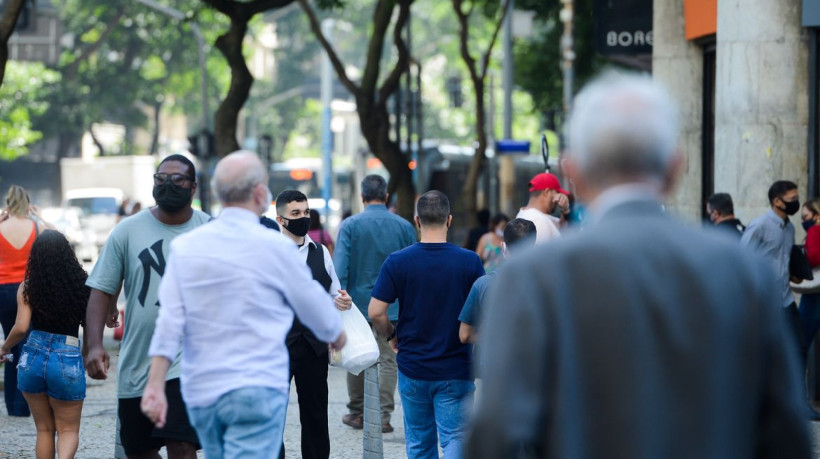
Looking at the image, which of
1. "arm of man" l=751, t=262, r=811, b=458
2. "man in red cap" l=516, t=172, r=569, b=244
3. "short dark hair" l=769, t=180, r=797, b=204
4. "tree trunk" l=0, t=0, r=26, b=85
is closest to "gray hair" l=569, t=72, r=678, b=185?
"arm of man" l=751, t=262, r=811, b=458

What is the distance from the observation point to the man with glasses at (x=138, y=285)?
5805 mm

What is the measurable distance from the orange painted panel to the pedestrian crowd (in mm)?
3701

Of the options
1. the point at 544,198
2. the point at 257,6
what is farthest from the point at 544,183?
the point at 257,6

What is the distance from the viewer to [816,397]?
10.9 metres

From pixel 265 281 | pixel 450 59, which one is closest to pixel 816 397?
pixel 265 281

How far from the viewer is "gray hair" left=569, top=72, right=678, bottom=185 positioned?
2.76 metres

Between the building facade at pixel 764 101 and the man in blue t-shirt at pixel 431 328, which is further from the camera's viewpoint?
the building facade at pixel 764 101

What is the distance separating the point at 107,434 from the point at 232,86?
9.28m

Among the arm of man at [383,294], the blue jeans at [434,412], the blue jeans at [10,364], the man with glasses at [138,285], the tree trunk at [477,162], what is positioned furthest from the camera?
the tree trunk at [477,162]

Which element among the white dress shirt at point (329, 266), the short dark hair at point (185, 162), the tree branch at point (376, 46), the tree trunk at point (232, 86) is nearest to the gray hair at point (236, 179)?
the short dark hair at point (185, 162)

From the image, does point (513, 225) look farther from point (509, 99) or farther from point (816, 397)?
point (509, 99)

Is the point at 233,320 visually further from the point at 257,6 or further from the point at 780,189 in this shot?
the point at 257,6

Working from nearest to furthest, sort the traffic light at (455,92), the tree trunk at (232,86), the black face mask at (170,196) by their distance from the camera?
the black face mask at (170,196) → the tree trunk at (232,86) → the traffic light at (455,92)

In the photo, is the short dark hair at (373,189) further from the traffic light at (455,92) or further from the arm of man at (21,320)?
the traffic light at (455,92)
